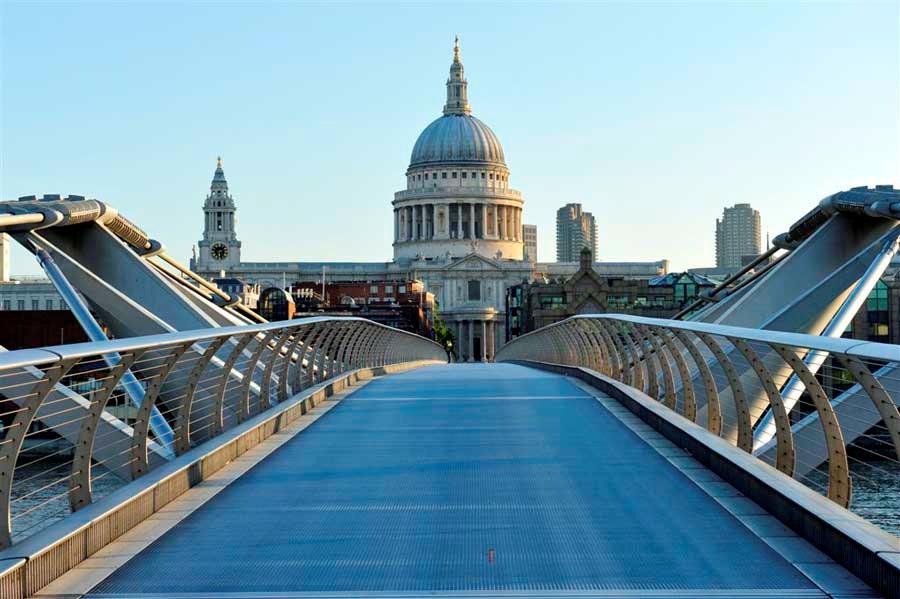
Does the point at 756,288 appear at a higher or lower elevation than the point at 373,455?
higher

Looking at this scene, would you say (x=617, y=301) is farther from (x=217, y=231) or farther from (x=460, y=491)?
(x=460, y=491)

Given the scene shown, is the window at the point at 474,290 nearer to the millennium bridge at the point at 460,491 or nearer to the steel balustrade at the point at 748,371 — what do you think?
the steel balustrade at the point at 748,371

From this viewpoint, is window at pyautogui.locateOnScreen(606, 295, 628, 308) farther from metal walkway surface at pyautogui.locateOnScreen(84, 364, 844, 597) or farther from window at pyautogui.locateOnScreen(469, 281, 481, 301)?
metal walkway surface at pyautogui.locateOnScreen(84, 364, 844, 597)

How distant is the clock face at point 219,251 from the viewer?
185125mm

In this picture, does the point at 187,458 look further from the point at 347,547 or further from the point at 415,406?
the point at 415,406

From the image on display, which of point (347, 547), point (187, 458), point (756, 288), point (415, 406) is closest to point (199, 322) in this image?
point (415, 406)

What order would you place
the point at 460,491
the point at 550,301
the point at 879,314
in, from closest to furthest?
the point at 460,491 < the point at 879,314 < the point at 550,301

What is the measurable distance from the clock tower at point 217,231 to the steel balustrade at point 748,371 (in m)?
158

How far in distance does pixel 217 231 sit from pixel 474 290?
36167mm

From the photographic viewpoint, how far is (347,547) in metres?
8.30

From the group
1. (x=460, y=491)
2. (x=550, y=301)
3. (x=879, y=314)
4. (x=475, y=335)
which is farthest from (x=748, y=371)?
(x=475, y=335)

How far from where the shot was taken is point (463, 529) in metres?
8.81

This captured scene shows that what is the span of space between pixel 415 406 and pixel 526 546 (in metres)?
10.0

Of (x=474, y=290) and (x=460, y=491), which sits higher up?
(x=474, y=290)
